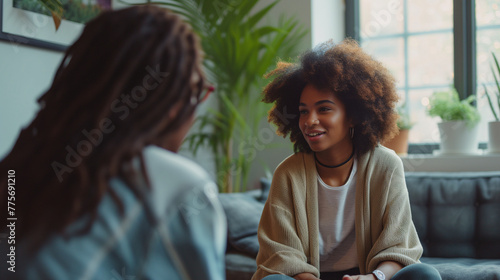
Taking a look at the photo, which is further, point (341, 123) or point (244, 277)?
point (244, 277)

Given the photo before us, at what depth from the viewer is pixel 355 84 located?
5.06 feet

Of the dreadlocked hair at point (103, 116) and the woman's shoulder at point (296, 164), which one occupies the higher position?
the dreadlocked hair at point (103, 116)

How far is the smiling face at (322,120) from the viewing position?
5.00 ft

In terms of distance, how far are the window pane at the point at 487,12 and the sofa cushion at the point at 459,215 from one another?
117 centimetres

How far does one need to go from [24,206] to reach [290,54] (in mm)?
2500

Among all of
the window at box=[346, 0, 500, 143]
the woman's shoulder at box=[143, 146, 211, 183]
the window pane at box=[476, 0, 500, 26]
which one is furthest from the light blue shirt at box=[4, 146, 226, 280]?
the window pane at box=[476, 0, 500, 26]

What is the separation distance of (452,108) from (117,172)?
255 centimetres

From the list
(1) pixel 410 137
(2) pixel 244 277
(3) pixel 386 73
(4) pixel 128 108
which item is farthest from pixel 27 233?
(1) pixel 410 137

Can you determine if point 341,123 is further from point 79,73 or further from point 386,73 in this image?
point 79,73

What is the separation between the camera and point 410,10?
3277 mm

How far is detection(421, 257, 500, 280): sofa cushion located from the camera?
5.94ft

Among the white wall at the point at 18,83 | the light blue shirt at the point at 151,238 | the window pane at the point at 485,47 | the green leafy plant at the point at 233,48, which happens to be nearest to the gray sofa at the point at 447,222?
the green leafy plant at the point at 233,48

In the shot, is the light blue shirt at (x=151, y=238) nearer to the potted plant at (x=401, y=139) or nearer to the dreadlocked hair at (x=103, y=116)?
the dreadlocked hair at (x=103, y=116)

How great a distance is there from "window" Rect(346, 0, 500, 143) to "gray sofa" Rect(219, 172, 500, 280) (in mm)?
699
